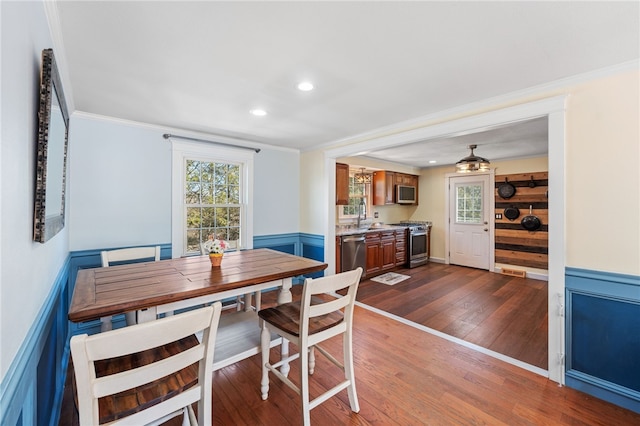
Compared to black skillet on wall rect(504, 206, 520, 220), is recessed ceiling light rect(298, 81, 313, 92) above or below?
above

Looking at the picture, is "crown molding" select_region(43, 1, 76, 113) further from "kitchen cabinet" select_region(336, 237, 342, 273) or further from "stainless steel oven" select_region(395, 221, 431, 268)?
"stainless steel oven" select_region(395, 221, 431, 268)

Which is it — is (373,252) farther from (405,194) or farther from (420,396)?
(420,396)

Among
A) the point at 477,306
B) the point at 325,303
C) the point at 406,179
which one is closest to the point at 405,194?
the point at 406,179

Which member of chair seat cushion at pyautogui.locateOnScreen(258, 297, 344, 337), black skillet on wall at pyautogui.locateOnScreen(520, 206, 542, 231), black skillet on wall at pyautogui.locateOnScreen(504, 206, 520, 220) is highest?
black skillet on wall at pyautogui.locateOnScreen(504, 206, 520, 220)

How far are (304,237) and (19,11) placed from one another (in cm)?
393

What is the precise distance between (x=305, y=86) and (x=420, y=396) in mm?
2508

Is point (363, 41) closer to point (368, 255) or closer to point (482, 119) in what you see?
point (482, 119)

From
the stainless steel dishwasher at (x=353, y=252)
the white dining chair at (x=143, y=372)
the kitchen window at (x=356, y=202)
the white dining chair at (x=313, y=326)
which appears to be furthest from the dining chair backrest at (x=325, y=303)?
the kitchen window at (x=356, y=202)

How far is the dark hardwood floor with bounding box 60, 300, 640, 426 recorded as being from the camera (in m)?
1.79

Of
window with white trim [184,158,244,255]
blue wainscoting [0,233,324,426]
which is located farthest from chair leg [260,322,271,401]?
window with white trim [184,158,244,255]

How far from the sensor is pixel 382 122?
319cm

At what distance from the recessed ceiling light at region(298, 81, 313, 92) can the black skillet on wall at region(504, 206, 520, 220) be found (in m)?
5.00

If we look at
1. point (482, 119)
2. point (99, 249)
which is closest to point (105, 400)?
point (99, 249)

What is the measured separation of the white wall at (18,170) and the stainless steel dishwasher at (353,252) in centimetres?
376
